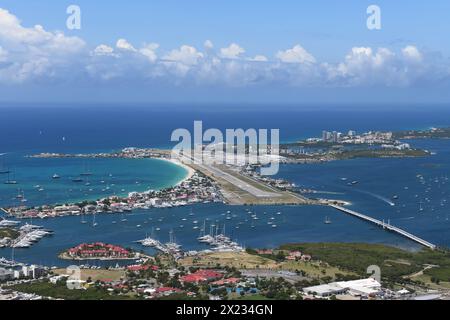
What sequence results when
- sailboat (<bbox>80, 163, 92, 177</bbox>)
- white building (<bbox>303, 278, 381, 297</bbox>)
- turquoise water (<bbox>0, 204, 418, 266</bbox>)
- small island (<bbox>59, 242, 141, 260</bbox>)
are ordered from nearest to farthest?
white building (<bbox>303, 278, 381, 297</bbox>), small island (<bbox>59, 242, 141, 260</bbox>), turquoise water (<bbox>0, 204, 418, 266</bbox>), sailboat (<bbox>80, 163, 92, 177</bbox>)

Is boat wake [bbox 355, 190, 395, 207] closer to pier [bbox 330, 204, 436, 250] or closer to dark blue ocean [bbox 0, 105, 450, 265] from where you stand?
dark blue ocean [bbox 0, 105, 450, 265]

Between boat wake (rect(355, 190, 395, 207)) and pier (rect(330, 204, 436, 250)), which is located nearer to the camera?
pier (rect(330, 204, 436, 250))

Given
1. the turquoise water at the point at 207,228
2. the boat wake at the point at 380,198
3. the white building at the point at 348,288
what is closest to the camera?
the white building at the point at 348,288

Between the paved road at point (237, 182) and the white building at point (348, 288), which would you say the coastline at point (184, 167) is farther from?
the white building at point (348, 288)

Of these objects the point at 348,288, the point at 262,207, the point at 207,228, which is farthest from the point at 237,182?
the point at 348,288

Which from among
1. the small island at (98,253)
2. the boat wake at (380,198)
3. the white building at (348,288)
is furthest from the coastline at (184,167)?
the white building at (348,288)

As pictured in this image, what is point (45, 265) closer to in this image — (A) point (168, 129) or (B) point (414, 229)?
(B) point (414, 229)

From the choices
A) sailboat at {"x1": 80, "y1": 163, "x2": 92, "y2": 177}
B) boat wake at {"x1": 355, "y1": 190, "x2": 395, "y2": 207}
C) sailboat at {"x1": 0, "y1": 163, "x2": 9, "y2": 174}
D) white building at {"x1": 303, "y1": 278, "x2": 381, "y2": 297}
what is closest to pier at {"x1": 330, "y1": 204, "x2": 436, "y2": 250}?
boat wake at {"x1": 355, "y1": 190, "x2": 395, "y2": 207}

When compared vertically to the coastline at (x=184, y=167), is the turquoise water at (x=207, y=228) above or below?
below
